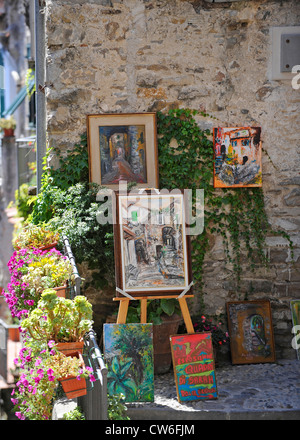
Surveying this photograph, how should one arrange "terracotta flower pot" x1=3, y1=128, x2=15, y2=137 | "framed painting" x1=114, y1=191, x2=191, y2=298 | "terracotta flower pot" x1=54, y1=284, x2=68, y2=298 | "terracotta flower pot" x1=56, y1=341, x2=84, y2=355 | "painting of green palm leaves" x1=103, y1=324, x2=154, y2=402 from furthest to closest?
"terracotta flower pot" x1=3, y1=128, x2=15, y2=137
"framed painting" x1=114, y1=191, x2=191, y2=298
"painting of green palm leaves" x1=103, y1=324, x2=154, y2=402
"terracotta flower pot" x1=54, y1=284, x2=68, y2=298
"terracotta flower pot" x1=56, y1=341, x2=84, y2=355

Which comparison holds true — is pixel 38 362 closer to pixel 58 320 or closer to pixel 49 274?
pixel 58 320

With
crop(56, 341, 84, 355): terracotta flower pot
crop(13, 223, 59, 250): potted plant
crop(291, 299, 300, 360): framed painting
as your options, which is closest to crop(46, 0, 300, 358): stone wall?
crop(291, 299, 300, 360): framed painting

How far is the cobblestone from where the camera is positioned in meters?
4.43

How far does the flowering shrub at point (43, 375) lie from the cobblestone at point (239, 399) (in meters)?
0.93

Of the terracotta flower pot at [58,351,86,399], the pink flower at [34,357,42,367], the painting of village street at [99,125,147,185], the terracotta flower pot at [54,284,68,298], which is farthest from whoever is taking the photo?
the painting of village street at [99,125,147,185]

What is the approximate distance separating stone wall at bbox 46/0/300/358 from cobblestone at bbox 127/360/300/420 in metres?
1.29

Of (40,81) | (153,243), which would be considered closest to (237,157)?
(153,243)

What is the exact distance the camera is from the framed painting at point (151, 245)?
477 cm

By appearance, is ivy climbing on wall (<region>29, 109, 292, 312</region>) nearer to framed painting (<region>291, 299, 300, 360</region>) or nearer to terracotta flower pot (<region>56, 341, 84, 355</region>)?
framed painting (<region>291, 299, 300, 360</region>)

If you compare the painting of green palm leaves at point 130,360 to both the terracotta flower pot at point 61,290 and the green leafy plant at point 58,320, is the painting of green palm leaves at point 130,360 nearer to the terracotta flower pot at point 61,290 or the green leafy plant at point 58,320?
the terracotta flower pot at point 61,290

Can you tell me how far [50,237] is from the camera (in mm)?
5184

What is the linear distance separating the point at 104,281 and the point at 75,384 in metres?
2.09

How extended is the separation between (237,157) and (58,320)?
8.78 ft

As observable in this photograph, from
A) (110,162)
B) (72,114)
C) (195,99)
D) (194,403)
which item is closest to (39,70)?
(72,114)
